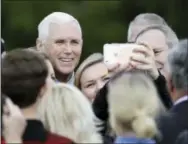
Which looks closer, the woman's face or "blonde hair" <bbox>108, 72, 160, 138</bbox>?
"blonde hair" <bbox>108, 72, 160, 138</bbox>

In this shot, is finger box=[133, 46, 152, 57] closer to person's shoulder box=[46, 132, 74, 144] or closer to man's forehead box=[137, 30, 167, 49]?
man's forehead box=[137, 30, 167, 49]

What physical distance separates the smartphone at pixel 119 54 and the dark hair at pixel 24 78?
1.12m

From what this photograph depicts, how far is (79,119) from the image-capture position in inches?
216

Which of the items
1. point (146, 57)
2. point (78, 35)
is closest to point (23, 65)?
point (146, 57)

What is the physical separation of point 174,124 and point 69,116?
63 cm

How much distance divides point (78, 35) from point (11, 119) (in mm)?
2261

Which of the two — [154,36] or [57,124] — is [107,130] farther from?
[154,36]

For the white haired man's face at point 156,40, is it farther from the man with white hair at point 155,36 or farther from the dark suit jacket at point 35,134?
the dark suit jacket at point 35,134

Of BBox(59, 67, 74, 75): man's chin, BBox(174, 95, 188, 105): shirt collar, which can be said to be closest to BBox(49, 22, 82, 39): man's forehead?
BBox(59, 67, 74, 75): man's chin

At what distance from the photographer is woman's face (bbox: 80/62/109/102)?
23.6 ft

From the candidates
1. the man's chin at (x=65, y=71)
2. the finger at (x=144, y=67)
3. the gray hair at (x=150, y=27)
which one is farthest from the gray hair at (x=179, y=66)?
the gray hair at (x=150, y=27)

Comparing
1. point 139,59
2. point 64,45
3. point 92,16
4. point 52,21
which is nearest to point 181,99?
point 139,59

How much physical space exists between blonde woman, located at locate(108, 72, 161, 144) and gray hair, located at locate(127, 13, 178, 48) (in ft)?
6.97

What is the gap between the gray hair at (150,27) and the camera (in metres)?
7.84
